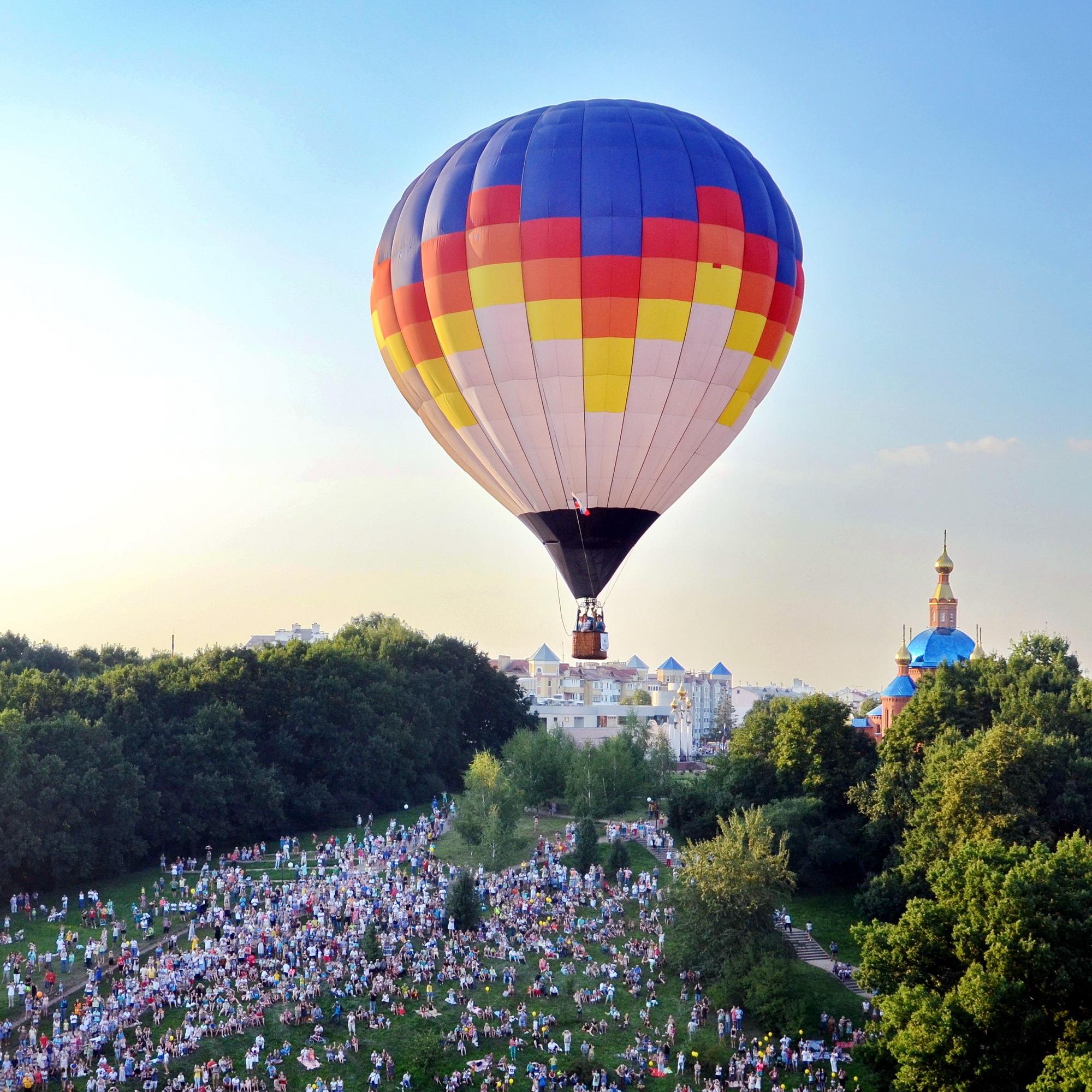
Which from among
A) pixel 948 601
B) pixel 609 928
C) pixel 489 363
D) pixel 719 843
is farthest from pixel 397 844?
pixel 948 601

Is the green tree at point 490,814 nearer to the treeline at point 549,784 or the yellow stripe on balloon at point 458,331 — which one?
the treeline at point 549,784

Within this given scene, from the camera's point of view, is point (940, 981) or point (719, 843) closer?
point (940, 981)

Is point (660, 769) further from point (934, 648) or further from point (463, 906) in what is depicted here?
point (463, 906)

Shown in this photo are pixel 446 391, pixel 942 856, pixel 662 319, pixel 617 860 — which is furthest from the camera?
pixel 617 860

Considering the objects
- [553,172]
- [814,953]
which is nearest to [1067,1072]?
[814,953]

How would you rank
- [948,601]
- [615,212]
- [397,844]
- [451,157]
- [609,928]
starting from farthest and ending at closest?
1. [948,601]
2. [397,844]
3. [609,928]
4. [451,157]
5. [615,212]

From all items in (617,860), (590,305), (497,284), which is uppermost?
(497,284)

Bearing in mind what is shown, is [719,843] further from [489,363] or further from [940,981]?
[489,363]
